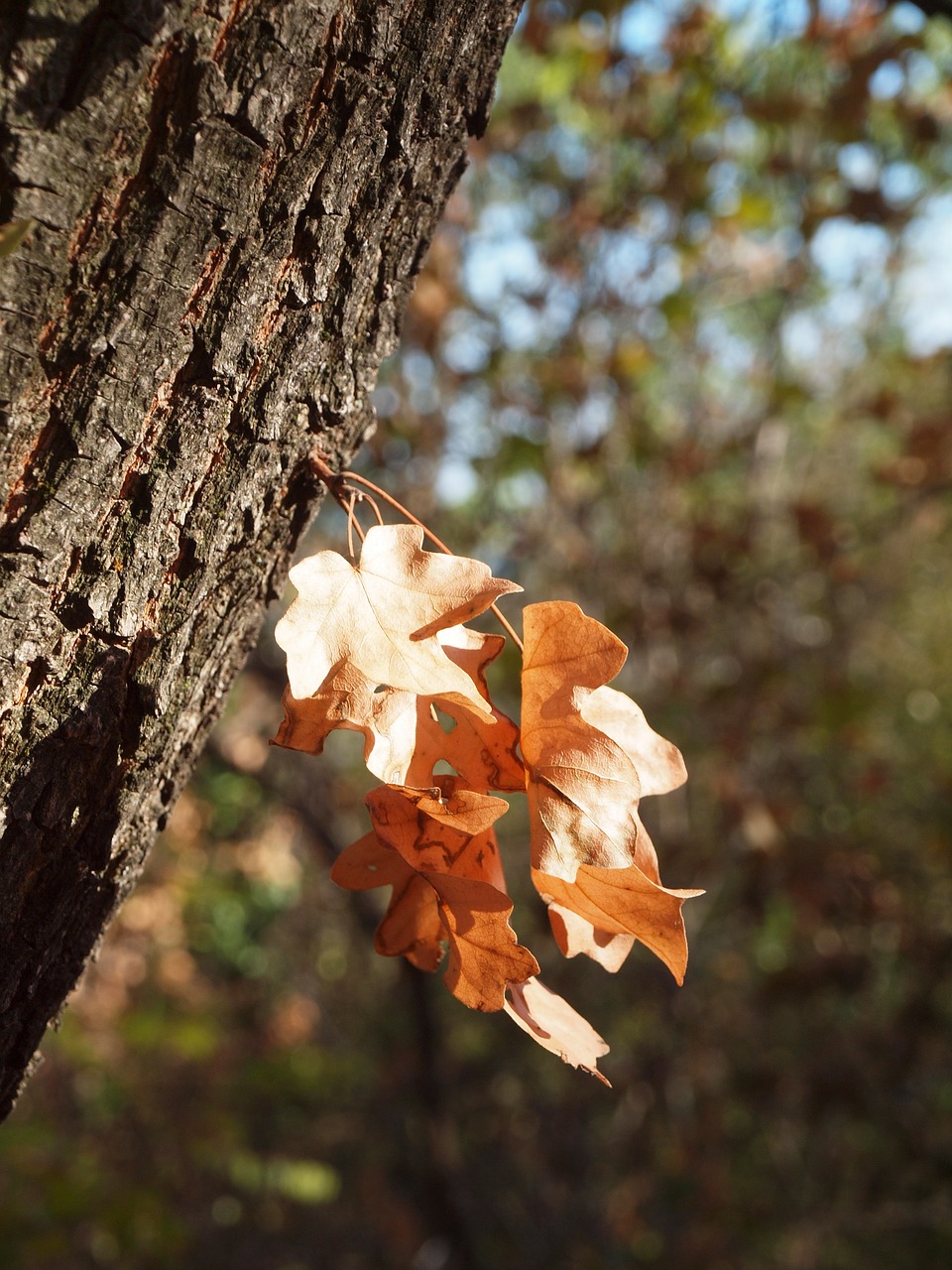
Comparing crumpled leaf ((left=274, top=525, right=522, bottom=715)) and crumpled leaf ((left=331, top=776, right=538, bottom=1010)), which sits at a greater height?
crumpled leaf ((left=274, top=525, right=522, bottom=715))

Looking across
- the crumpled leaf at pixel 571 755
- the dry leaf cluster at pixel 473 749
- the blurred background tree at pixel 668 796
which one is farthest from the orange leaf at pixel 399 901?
the blurred background tree at pixel 668 796

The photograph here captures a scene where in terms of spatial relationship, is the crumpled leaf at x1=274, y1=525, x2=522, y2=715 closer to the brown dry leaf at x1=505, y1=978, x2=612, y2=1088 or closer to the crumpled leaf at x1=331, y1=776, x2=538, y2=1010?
the crumpled leaf at x1=331, y1=776, x2=538, y2=1010

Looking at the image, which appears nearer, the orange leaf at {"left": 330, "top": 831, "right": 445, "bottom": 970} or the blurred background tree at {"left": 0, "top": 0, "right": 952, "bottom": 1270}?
the orange leaf at {"left": 330, "top": 831, "right": 445, "bottom": 970}

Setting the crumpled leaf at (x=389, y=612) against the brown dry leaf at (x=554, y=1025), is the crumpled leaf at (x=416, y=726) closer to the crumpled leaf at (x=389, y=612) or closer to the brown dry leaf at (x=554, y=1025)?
the crumpled leaf at (x=389, y=612)

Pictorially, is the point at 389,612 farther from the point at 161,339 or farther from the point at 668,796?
the point at 668,796

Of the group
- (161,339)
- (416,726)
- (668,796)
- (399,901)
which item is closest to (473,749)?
(416,726)

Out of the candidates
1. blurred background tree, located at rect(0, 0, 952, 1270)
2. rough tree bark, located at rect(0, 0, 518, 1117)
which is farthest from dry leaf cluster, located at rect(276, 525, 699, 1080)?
blurred background tree, located at rect(0, 0, 952, 1270)

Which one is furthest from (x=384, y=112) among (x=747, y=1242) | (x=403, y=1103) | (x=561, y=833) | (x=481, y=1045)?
(x=481, y=1045)

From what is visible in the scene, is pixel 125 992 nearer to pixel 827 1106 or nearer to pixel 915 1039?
pixel 827 1106

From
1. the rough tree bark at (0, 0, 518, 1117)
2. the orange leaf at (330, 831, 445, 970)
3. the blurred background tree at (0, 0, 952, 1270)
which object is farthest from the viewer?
the blurred background tree at (0, 0, 952, 1270)
